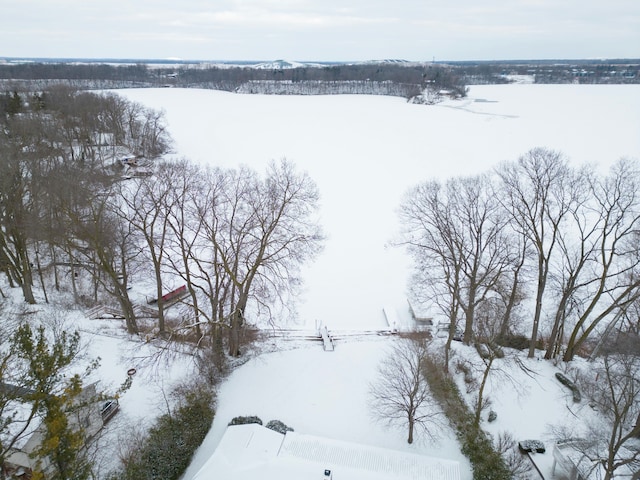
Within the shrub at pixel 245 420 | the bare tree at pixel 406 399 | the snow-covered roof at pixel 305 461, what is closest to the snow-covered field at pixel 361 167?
the bare tree at pixel 406 399

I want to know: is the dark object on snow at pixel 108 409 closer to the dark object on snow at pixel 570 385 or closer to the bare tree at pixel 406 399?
the bare tree at pixel 406 399

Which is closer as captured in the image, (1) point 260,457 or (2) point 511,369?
(1) point 260,457

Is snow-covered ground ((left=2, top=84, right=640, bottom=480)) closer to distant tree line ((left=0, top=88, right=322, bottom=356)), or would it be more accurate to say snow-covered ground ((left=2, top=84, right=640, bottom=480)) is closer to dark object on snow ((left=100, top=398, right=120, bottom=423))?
dark object on snow ((left=100, top=398, right=120, bottom=423))

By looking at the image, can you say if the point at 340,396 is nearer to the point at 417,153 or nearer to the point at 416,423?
the point at 416,423

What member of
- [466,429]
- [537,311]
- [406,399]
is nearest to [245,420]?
[406,399]

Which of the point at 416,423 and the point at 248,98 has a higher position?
the point at 248,98

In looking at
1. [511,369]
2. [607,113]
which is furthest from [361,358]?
[607,113]

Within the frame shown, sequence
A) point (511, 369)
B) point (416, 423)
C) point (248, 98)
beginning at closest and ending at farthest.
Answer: point (416, 423) → point (511, 369) → point (248, 98)
